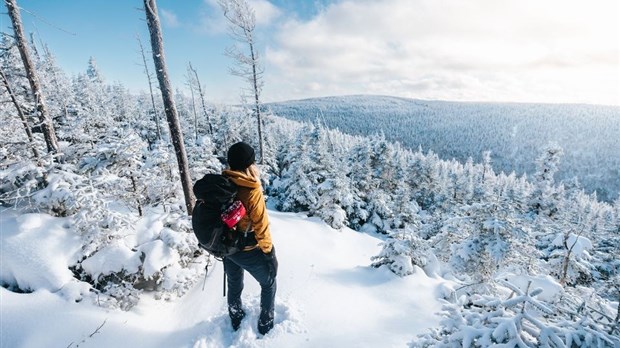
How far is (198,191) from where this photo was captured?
363 centimetres

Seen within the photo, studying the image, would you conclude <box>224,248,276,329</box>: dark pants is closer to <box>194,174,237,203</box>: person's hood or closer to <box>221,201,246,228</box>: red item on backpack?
<box>221,201,246,228</box>: red item on backpack

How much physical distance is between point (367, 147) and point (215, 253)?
92.2 ft

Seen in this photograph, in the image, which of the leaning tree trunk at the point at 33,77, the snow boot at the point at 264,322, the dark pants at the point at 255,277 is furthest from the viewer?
the leaning tree trunk at the point at 33,77

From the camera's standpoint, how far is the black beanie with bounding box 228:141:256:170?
396 centimetres

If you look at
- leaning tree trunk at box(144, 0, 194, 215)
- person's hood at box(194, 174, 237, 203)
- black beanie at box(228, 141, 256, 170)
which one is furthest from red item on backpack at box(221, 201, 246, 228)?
leaning tree trunk at box(144, 0, 194, 215)

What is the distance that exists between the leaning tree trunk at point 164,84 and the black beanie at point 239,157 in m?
4.32

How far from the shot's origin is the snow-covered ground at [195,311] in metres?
4.48

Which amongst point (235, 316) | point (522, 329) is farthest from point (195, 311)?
point (522, 329)

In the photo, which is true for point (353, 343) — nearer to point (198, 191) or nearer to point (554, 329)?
point (554, 329)

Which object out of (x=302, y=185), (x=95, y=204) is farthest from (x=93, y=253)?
(x=302, y=185)

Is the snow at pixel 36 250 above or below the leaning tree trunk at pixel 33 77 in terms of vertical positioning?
below

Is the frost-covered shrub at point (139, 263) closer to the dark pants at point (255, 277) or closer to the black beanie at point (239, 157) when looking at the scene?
the dark pants at point (255, 277)

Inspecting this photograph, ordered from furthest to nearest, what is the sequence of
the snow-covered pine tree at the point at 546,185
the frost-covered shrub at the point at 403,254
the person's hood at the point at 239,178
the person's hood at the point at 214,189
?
the snow-covered pine tree at the point at 546,185
the frost-covered shrub at the point at 403,254
the person's hood at the point at 239,178
the person's hood at the point at 214,189

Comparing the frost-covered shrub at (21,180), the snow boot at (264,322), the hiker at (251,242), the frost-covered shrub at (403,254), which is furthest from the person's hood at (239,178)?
the frost-covered shrub at (403,254)
